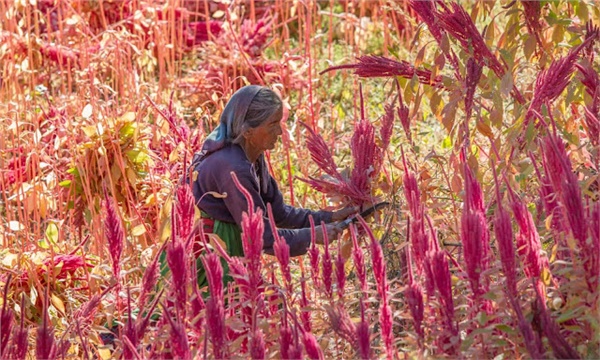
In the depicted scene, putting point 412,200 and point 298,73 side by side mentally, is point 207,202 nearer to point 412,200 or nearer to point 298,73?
point 412,200

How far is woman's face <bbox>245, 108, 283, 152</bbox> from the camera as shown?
2.82m

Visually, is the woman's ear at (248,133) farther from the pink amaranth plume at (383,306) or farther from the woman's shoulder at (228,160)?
the pink amaranth plume at (383,306)

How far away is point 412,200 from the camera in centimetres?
162

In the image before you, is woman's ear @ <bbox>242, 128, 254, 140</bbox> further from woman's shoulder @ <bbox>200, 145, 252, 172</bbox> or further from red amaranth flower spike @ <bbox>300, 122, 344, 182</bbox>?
red amaranth flower spike @ <bbox>300, 122, 344, 182</bbox>

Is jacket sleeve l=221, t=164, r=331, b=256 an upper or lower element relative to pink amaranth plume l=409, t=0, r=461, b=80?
lower

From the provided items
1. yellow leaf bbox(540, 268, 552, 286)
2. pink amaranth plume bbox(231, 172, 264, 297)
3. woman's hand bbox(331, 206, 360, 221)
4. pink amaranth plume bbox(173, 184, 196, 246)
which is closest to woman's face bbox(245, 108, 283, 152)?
woman's hand bbox(331, 206, 360, 221)

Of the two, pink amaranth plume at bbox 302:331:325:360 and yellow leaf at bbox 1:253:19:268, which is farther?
yellow leaf at bbox 1:253:19:268

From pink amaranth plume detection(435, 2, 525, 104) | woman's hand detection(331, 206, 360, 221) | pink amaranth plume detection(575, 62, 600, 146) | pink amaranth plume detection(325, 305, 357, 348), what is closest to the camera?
pink amaranth plume detection(325, 305, 357, 348)

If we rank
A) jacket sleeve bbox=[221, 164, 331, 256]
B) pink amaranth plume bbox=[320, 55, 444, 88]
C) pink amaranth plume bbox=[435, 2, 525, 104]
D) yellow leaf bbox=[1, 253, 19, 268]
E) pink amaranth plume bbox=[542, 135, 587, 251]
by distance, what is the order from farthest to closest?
yellow leaf bbox=[1, 253, 19, 268] → jacket sleeve bbox=[221, 164, 331, 256] → pink amaranth plume bbox=[320, 55, 444, 88] → pink amaranth plume bbox=[435, 2, 525, 104] → pink amaranth plume bbox=[542, 135, 587, 251]

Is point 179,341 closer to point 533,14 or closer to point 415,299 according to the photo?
point 415,299

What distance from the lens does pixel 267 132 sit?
9.29 ft

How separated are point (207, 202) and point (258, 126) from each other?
25cm

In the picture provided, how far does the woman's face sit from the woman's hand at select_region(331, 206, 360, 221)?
1.28 feet

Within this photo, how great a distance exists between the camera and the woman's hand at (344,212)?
2484 millimetres
